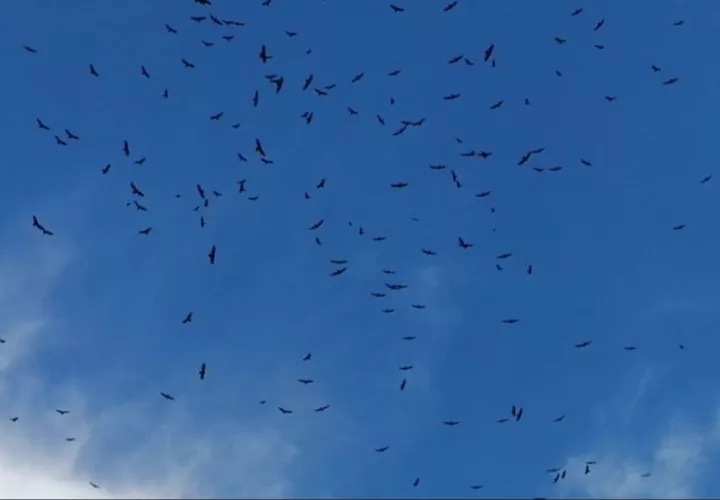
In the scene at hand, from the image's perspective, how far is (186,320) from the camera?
185 ft

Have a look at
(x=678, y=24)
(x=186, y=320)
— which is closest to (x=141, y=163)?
(x=186, y=320)

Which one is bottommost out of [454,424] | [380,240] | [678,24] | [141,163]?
[454,424]

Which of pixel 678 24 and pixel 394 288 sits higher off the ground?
pixel 678 24

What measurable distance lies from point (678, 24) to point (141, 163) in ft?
106

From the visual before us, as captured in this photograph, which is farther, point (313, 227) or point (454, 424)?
point (313, 227)

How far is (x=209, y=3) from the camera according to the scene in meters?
56.4

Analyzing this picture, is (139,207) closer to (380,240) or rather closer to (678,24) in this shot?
(380,240)

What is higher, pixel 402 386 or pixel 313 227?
pixel 313 227

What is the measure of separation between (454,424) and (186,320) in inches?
652

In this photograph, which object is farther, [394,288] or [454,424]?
[394,288]

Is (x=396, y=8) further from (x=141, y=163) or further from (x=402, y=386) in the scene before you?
(x=402, y=386)

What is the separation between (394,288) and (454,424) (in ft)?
29.0

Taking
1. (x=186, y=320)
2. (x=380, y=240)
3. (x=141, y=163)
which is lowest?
(x=186, y=320)

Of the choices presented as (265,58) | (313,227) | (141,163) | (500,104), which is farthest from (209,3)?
(500,104)
